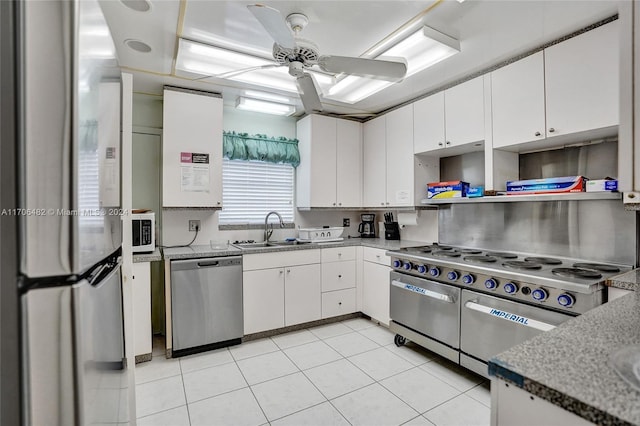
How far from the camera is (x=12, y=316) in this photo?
1.82ft

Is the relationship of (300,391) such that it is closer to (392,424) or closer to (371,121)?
(392,424)

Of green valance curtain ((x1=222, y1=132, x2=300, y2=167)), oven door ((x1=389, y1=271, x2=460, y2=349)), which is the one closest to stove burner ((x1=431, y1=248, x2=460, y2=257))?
oven door ((x1=389, y1=271, x2=460, y2=349))

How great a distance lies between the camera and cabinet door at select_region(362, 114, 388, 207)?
3.73 meters

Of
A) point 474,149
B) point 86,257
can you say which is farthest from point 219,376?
point 474,149

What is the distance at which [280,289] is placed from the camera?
10.5 feet

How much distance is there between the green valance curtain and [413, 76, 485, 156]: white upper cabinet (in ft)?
4.87

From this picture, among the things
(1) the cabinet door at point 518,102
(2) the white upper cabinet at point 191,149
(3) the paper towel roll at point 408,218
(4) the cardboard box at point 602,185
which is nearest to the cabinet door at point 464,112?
(1) the cabinet door at point 518,102

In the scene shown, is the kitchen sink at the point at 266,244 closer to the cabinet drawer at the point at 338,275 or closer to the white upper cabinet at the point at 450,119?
the cabinet drawer at the point at 338,275

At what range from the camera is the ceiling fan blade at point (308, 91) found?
212 cm

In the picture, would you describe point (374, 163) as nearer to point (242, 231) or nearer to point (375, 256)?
point (375, 256)

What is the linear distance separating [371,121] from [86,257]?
370 centimetres

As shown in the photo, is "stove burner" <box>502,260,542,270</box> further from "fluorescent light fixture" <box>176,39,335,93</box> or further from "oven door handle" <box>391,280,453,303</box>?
"fluorescent light fixture" <box>176,39,335,93</box>

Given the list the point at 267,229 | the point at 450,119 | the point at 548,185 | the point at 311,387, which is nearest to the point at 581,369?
the point at 311,387

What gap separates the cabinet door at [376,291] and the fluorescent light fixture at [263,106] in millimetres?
1982
